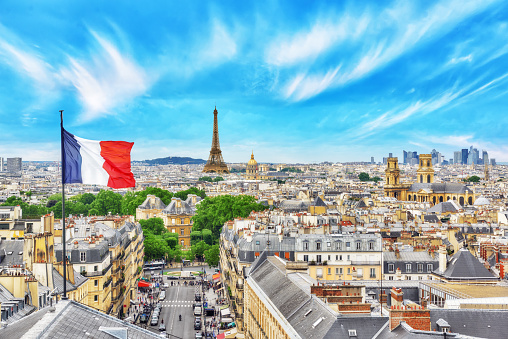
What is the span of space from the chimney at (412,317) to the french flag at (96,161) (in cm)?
948

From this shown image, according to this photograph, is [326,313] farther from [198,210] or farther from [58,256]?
[198,210]

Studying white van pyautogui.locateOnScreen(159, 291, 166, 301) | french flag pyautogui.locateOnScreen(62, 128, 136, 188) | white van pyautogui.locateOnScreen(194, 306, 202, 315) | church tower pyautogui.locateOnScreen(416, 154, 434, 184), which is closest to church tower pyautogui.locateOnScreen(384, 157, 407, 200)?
church tower pyautogui.locateOnScreen(416, 154, 434, 184)

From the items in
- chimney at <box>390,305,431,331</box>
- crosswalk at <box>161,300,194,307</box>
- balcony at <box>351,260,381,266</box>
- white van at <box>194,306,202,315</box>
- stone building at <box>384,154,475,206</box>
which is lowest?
crosswalk at <box>161,300,194,307</box>

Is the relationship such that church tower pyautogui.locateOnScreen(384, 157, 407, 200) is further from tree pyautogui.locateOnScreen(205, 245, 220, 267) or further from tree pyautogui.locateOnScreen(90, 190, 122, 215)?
tree pyautogui.locateOnScreen(205, 245, 220, 267)

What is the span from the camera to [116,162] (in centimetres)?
1994

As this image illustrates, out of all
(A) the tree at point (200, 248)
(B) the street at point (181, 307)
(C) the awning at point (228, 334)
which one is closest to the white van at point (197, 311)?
→ (B) the street at point (181, 307)

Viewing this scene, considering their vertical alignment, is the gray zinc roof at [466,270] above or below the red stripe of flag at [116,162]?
below

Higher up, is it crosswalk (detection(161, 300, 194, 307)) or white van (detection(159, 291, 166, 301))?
white van (detection(159, 291, 166, 301))

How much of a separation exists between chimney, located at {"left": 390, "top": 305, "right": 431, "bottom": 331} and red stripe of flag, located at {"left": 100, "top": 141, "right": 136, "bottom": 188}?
9.48m

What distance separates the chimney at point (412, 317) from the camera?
20641mm

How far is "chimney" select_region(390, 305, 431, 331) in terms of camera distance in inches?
813

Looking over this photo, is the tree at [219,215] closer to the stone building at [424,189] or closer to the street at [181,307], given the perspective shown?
the street at [181,307]

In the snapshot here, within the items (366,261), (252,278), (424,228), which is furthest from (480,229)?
(252,278)

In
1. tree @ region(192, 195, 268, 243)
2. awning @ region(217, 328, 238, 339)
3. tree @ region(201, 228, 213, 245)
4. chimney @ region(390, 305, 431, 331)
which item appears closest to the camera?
chimney @ region(390, 305, 431, 331)
